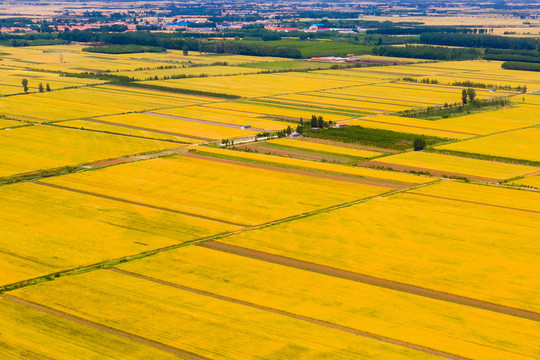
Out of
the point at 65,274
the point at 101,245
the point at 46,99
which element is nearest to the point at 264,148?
the point at 101,245

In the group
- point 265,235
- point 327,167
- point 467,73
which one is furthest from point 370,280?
point 467,73

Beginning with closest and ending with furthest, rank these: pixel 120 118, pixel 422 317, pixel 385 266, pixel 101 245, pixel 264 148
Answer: pixel 422 317 < pixel 385 266 < pixel 101 245 < pixel 264 148 < pixel 120 118

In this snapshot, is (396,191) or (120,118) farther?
(120,118)

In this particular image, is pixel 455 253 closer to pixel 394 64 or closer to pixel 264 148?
pixel 264 148

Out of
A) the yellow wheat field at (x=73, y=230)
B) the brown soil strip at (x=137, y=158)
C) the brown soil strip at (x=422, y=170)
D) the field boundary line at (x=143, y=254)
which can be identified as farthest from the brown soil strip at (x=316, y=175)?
the yellow wheat field at (x=73, y=230)

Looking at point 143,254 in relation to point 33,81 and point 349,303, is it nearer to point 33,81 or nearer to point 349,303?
point 349,303

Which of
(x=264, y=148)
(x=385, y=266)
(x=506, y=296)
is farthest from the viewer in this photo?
(x=264, y=148)

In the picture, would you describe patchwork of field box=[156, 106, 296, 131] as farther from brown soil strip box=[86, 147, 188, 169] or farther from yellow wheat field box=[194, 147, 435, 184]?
brown soil strip box=[86, 147, 188, 169]

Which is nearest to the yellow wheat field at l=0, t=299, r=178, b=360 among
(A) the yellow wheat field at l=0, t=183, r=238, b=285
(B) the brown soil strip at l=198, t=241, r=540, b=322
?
(A) the yellow wheat field at l=0, t=183, r=238, b=285
